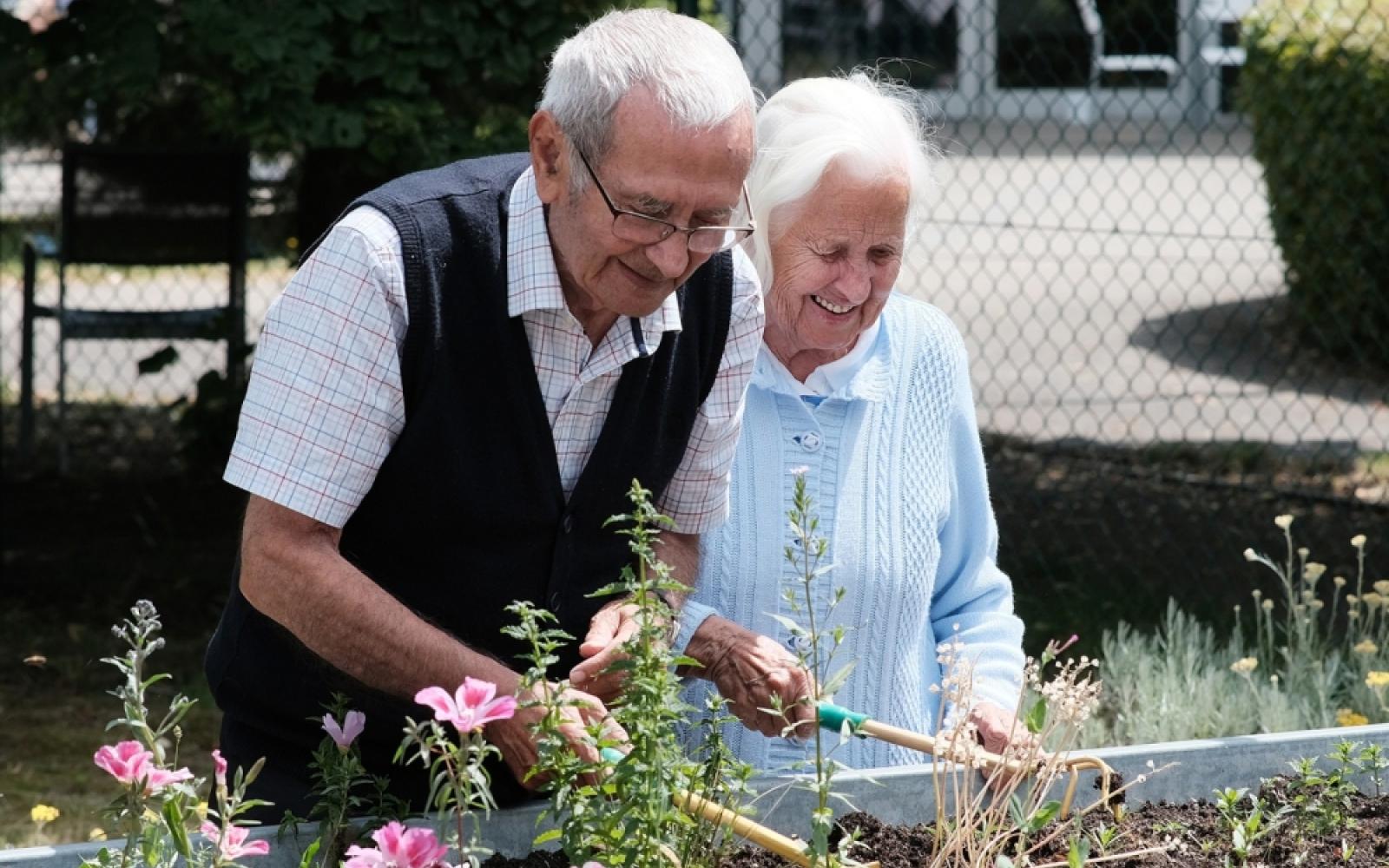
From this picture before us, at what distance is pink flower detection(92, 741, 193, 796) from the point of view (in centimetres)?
146

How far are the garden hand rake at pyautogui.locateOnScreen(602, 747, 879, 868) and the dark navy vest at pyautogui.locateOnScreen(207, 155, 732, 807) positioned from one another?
29 cm

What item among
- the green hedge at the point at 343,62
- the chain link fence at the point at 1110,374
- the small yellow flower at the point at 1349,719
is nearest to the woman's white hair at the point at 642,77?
the chain link fence at the point at 1110,374

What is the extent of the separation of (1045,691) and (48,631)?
4.30m

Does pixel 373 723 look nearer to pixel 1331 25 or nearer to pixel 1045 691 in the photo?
pixel 1045 691

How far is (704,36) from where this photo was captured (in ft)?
6.08

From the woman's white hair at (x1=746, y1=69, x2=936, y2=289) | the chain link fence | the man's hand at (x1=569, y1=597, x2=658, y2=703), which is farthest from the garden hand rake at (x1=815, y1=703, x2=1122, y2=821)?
the chain link fence

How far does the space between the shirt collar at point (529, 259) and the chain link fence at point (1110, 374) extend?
4.68ft

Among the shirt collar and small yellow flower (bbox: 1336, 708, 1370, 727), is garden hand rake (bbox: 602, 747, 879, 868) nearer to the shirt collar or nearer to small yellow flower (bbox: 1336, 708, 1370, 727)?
the shirt collar

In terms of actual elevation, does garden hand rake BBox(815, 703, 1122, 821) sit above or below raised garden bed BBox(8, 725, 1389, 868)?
above

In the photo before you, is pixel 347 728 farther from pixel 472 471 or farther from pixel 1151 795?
pixel 1151 795

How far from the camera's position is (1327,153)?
26.9 ft

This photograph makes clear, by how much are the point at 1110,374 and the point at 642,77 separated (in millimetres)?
7864

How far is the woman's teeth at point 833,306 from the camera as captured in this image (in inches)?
96.8

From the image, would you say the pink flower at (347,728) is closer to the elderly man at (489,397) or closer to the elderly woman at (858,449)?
the elderly man at (489,397)
